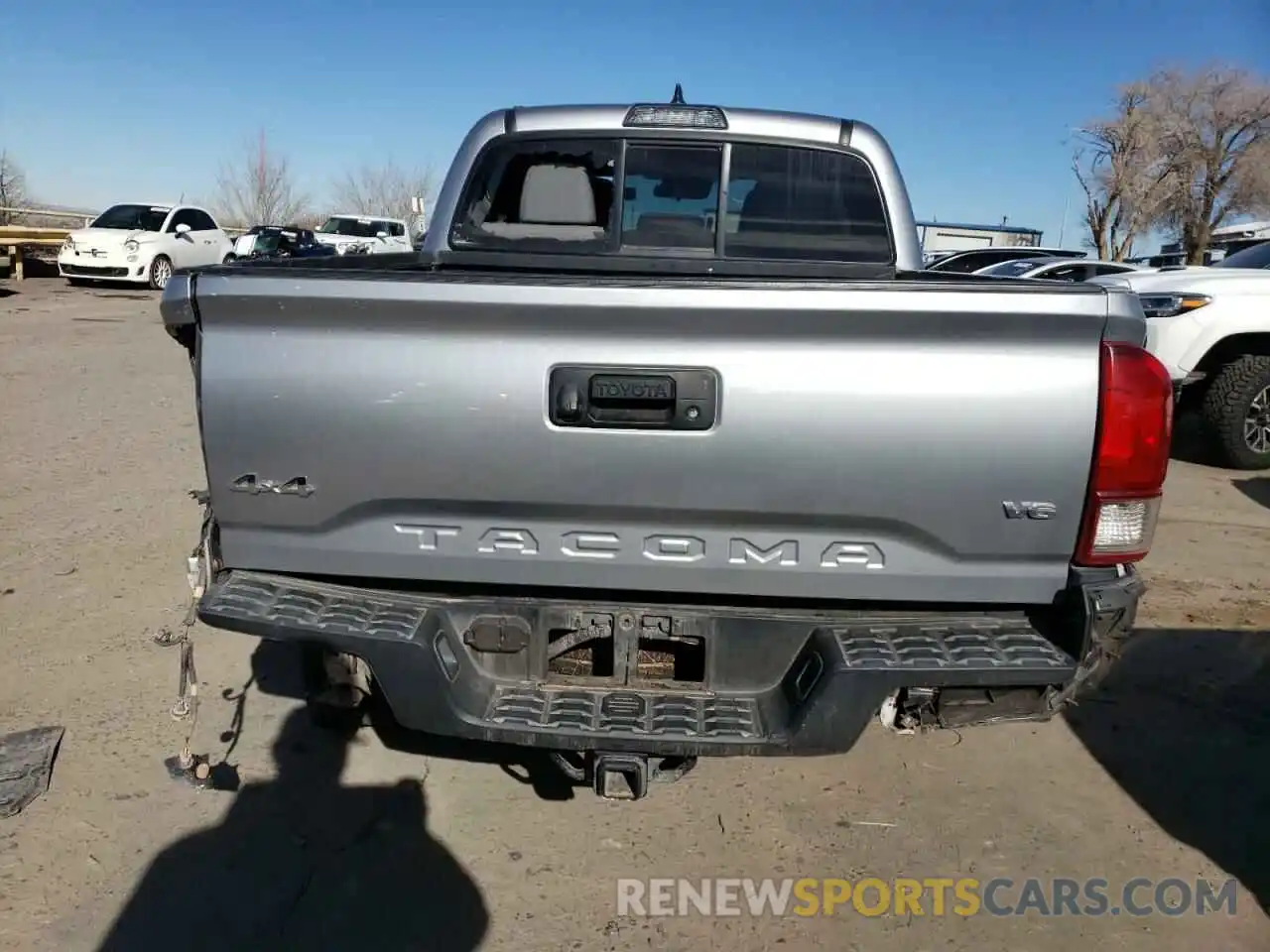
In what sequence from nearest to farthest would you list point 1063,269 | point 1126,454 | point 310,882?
point 1126,454
point 310,882
point 1063,269

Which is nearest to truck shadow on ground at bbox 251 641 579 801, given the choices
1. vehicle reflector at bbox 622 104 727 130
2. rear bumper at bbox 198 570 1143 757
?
rear bumper at bbox 198 570 1143 757

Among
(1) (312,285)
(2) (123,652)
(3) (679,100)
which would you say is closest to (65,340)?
(2) (123,652)

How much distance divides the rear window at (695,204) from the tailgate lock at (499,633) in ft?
5.77

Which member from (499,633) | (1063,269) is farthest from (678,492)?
(1063,269)

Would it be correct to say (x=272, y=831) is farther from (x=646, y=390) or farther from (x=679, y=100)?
(x=679, y=100)

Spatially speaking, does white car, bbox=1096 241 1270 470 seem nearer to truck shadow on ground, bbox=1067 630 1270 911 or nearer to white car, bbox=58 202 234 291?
truck shadow on ground, bbox=1067 630 1270 911

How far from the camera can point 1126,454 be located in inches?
86.1

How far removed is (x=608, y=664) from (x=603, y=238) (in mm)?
1878

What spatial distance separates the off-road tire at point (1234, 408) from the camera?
7379mm

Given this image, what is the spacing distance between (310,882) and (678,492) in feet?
5.12

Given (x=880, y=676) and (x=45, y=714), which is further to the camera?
(x=45, y=714)

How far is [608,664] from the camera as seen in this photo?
98.0 inches

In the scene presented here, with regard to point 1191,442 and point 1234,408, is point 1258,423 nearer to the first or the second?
point 1234,408

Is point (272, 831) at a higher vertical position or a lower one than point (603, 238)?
lower
